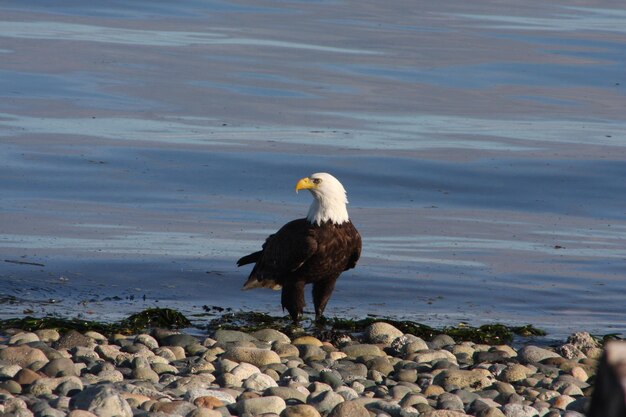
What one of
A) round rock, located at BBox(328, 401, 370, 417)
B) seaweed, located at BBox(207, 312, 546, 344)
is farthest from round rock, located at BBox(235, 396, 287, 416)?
seaweed, located at BBox(207, 312, 546, 344)

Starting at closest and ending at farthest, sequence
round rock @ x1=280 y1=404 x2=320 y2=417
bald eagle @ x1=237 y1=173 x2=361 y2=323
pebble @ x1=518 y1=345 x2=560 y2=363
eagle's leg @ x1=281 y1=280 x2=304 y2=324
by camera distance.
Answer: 1. round rock @ x1=280 y1=404 x2=320 y2=417
2. pebble @ x1=518 y1=345 x2=560 y2=363
3. bald eagle @ x1=237 y1=173 x2=361 y2=323
4. eagle's leg @ x1=281 y1=280 x2=304 y2=324

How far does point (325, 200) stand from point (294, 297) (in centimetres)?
74

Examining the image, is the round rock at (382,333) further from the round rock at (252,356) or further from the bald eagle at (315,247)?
the round rock at (252,356)

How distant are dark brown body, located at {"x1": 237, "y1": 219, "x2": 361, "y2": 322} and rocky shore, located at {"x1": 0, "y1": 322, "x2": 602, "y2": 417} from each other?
2.35 feet

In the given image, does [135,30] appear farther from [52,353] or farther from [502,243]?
[52,353]

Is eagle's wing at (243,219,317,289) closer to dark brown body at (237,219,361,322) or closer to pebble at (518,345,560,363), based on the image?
dark brown body at (237,219,361,322)

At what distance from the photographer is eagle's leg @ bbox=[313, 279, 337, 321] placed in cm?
823

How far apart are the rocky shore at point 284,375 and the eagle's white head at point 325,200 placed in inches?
35.4

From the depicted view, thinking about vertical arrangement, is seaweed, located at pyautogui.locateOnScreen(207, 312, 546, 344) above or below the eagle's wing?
below

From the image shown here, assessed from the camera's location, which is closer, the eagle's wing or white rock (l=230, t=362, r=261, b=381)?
white rock (l=230, t=362, r=261, b=381)

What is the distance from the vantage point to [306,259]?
7.91 meters

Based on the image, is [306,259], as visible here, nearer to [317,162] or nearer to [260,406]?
[260,406]

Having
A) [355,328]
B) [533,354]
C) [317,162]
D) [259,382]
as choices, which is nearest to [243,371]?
[259,382]

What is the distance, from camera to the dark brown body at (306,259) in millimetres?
7875
